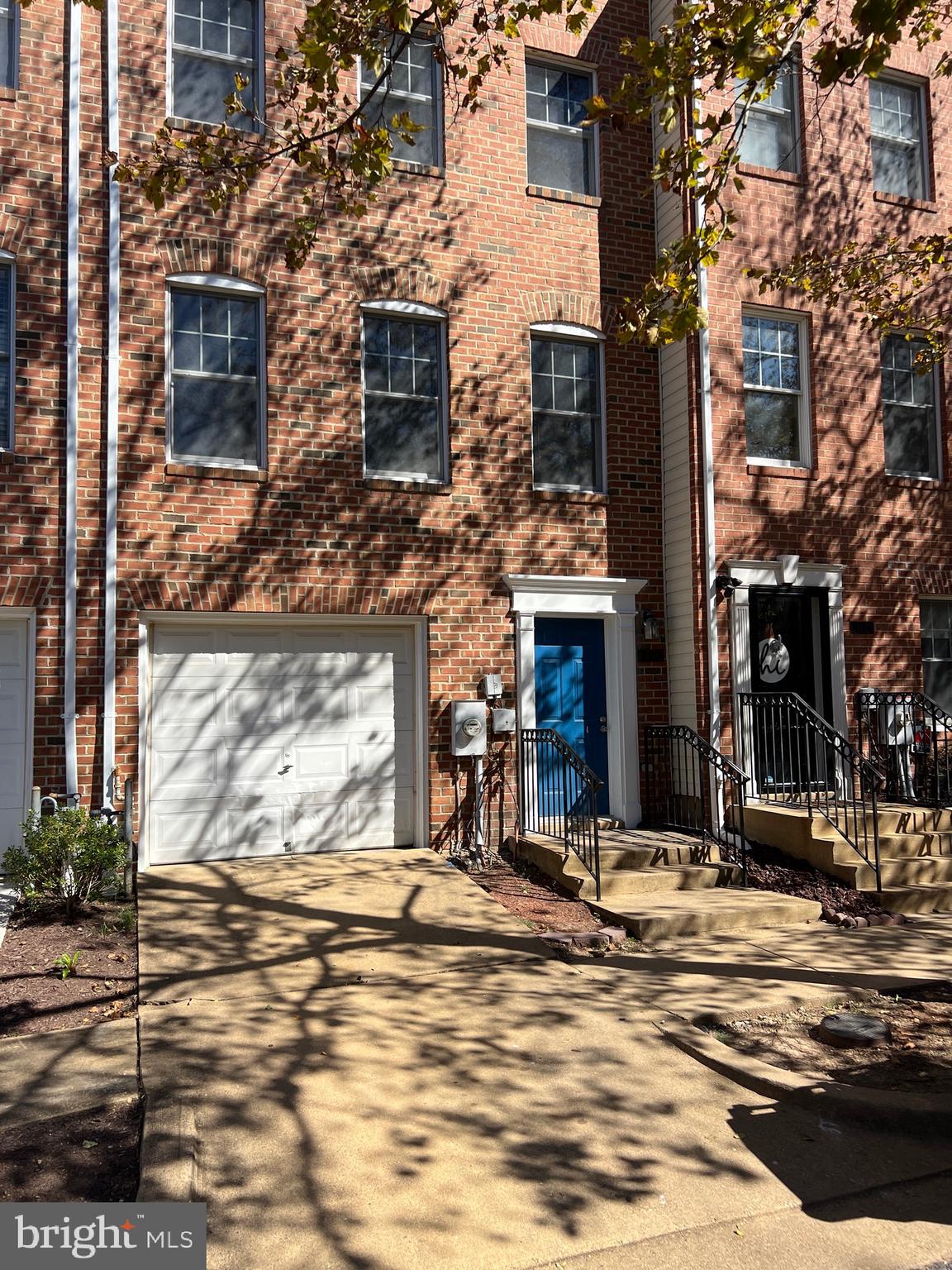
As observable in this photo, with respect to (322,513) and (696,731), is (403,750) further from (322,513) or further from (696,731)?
(696,731)

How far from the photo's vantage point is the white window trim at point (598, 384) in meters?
10.3

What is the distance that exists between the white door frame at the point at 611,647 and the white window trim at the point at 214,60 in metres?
5.18

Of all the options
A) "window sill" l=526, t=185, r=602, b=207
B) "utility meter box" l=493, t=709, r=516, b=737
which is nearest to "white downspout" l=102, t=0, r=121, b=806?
"utility meter box" l=493, t=709, r=516, b=737

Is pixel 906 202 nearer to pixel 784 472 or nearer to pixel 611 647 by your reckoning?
pixel 784 472

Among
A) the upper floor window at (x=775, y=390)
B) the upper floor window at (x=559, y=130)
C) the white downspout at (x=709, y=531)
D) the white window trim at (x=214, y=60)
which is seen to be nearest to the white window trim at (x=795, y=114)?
the white downspout at (x=709, y=531)

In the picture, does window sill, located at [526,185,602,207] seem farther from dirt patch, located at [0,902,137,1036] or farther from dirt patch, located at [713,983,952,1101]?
dirt patch, located at [713,983,952,1101]

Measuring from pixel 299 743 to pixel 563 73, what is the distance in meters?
7.93

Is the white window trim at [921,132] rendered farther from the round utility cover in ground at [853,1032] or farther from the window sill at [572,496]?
the round utility cover in ground at [853,1032]

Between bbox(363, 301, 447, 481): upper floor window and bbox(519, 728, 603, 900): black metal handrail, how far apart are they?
9.42 feet

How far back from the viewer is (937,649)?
1193 centimetres

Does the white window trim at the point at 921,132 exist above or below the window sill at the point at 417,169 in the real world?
above

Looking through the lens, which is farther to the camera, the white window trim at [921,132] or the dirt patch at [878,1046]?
the white window trim at [921,132]

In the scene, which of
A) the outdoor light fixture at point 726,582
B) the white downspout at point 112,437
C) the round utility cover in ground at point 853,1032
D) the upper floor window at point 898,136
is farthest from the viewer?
the upper floor window at point 898,136

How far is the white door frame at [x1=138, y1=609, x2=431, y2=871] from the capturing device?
8.48 metres
